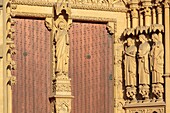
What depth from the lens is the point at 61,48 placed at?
580 inches

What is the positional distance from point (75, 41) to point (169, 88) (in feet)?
5.30

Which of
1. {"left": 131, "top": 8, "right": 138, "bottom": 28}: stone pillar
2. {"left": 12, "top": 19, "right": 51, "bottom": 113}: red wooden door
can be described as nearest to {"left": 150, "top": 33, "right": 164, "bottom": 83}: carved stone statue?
{"left": 131, "top": 8, "right": 138, "bottom": 28}: stone pillar

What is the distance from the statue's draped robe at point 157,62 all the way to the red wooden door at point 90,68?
782 mm

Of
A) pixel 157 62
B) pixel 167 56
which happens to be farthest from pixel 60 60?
pixel 167 56

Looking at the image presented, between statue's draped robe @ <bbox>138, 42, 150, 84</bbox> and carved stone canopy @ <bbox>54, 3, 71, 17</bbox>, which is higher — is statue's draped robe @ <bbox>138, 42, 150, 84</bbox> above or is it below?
below

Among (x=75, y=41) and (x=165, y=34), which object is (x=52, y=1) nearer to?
(x=75, y=41)

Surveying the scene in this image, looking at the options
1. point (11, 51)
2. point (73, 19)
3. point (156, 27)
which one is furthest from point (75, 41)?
point (11, 51)

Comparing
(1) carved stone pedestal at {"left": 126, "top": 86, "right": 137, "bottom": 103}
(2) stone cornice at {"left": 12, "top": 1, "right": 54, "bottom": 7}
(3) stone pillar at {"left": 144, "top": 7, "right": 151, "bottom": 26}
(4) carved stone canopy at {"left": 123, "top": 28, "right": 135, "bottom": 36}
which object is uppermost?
(2) stone cornice at {"left": 12, "top": 1, "right": 54, "bottom": 7}

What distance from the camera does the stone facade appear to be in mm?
14734

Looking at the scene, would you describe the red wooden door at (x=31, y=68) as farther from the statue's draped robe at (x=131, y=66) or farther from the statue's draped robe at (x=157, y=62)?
the statue's draped robe at (x=157, y=62)

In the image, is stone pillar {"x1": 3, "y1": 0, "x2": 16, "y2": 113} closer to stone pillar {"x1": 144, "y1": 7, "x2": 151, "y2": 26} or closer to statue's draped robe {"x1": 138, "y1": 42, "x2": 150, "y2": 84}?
statue's draped robe {"x1": 138, "y1": 42, "x2": 150, "y2": 84}

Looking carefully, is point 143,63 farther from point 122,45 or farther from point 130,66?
point 122,45

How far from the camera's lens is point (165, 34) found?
14.9m

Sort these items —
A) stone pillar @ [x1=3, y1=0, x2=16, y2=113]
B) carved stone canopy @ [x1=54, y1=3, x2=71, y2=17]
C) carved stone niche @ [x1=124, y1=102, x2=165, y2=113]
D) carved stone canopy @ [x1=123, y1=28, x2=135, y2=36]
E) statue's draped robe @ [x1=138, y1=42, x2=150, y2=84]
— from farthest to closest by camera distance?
carved stone canopy @ [x1=123, y1=28, x2=135, y2=36]
statue's draped robe @ [x1=138, y1=42, x2=150, y2=84]
carved stone niche @ [x1=124, y1=102, x2=165, y2=113]
carved stone canopy @ [x1=54, y1=3, x2=71, y2=17]
stone pillar @ [x1=3, y1=0, x2=16, y2=113]
